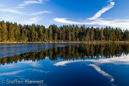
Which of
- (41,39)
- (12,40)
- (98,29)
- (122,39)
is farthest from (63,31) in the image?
(122,39)

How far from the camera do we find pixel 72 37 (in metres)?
149

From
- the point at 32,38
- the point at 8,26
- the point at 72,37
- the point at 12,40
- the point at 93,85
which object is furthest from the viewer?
the point at 72,37

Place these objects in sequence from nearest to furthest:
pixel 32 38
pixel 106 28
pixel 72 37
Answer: pixel 32 38, pixel 72 37, pixel 106 28

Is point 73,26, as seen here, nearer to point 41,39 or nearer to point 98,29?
point 98,29

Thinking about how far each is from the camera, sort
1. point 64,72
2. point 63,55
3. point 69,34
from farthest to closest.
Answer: point 69,34
point 63,55
point 64,72

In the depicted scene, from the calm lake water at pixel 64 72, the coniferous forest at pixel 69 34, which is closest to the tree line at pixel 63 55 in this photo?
the calm lake water at pixel 64 72

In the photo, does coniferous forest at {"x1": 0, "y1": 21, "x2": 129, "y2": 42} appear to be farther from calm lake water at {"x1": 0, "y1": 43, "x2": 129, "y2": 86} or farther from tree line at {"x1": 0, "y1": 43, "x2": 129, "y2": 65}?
calm lake water at {"x1": 0, "y1": 43, "x2": 129, "y2": 86}

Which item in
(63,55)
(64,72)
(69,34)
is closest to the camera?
(64,72)

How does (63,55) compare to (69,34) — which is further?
(69,34)

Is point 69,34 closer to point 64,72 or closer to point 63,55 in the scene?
point 63,55

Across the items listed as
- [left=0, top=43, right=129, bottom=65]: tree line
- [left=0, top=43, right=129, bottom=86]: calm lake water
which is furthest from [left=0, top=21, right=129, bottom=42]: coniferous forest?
[left=0, top=43, right=129, bottom=86]: calm lake water

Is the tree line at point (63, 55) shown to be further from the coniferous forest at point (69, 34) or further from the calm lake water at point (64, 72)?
the coniferous forest at point (69, 34)

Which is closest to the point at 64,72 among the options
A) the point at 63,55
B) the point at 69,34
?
the point at 63,55

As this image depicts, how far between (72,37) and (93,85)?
142024mm
